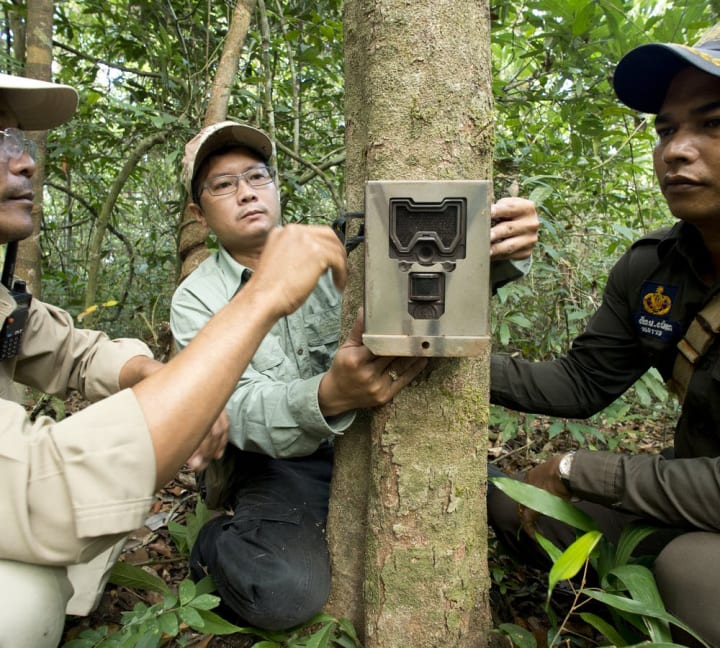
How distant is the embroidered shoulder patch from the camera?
225 cm

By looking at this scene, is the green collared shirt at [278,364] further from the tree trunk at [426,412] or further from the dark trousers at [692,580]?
the dark trousers at [692,580]

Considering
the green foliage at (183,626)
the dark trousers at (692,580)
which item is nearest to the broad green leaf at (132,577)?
the green foliage at (183,626)

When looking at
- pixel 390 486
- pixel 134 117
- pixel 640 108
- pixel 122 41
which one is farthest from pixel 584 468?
pixel 122 41

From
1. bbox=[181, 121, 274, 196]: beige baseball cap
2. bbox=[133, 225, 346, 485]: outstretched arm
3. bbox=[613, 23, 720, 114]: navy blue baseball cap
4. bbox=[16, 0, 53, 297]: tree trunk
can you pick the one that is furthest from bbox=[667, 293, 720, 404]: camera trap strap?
bbox=[16, 0, 53, 297]: tree trunk

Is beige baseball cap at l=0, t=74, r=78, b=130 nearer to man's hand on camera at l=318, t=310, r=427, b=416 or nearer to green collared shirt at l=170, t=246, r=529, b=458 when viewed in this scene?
green collared shirt at l=170, t=246, r=529, b=458

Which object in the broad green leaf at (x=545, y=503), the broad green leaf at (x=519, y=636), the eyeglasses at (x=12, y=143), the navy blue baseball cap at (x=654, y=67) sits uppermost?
the navy blue baseball cap at (x=654, y=67)

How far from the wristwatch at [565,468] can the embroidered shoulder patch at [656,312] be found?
0.72 m

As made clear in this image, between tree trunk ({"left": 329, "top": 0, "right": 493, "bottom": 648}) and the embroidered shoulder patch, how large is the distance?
3.02 ft

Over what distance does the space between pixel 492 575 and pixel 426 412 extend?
1.02 metres

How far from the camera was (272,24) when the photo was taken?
482 centimetres

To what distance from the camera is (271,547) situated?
2.06m

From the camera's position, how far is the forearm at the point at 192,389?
4.12 ft

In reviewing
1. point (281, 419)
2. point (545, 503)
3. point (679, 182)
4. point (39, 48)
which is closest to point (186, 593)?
point (281, 419)

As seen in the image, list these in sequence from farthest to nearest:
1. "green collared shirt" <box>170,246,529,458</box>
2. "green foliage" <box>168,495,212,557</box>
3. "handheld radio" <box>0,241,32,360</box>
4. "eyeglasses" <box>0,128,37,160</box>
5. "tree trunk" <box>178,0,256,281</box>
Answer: "tree trunk" <box>178,0,256,281</box> → "green foliage" <box>168,495,212,557</box> → "handheld radio" <box>0,241,32,360</box> → "eyeglasses" <box>0,128,37,160</box> → "green collared shirt" <box>170,246,529,458</box>
